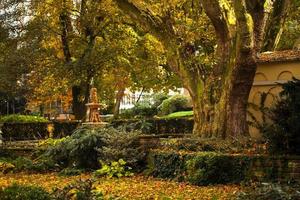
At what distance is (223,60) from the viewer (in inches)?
635

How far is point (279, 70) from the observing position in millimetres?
18422

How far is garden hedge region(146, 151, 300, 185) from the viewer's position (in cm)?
1200

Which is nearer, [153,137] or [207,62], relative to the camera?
[153,137]

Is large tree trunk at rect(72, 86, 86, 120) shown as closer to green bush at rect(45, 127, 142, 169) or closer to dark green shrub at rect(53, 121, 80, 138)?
dark green shrub at rect(53, 121, 80, 138)

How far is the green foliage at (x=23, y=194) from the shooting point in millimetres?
8359

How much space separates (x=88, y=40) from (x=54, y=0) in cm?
276

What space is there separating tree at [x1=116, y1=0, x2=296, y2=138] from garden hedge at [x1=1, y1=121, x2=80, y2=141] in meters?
10.1

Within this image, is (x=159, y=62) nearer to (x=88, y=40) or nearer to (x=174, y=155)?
(x=88, y=40)

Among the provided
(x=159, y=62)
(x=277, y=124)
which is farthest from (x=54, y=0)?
(x=277, y=124)

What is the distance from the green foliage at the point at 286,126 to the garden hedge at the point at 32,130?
14.7 meters

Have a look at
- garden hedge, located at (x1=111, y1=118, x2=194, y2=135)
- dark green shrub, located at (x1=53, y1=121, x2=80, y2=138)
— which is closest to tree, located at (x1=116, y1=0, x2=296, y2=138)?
garden hedge, located at (x1=111, y1=118, x2=194, y2=135)

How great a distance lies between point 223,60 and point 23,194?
9.20 metres

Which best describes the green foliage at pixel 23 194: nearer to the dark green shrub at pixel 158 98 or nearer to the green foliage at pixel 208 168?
the green foliage at pixel 208 168

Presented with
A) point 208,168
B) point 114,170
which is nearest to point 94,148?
point 114,170
